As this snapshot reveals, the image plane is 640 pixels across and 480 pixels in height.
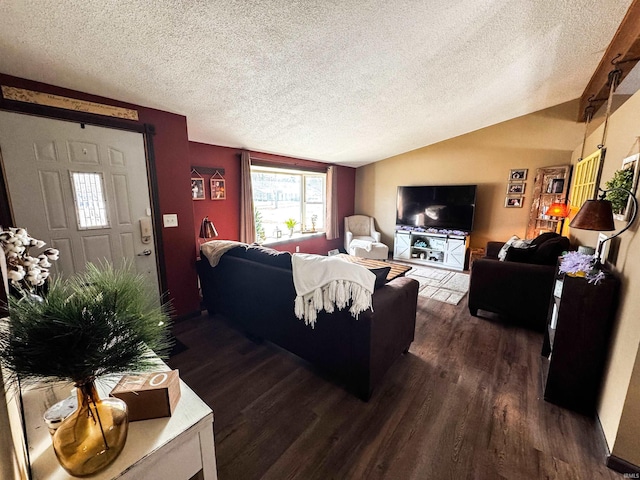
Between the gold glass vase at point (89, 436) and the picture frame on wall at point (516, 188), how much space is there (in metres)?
5.69

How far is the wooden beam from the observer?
1.89 m

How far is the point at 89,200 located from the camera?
228 cm

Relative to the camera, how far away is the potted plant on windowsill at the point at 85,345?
60 cm

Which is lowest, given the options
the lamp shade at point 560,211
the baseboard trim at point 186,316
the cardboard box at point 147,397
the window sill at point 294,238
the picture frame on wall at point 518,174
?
the baseboard trim at point 186,316

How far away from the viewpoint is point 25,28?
1450 millimetres

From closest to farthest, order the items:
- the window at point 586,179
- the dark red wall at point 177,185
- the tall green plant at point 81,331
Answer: the tall green plant at point 81,331, the dark red wall at point 177,185, the window at point 586,179

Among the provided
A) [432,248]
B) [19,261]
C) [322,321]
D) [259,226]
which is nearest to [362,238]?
[432,248]

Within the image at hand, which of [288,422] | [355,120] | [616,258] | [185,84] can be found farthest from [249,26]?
[616,258]

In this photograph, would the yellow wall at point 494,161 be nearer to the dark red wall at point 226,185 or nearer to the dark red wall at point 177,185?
the dark red wall at point 226,185

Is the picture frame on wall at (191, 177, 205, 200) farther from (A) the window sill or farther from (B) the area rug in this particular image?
(B) the area rug

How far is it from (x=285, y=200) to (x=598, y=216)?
4.27m

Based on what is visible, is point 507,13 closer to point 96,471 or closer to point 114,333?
point 114,333

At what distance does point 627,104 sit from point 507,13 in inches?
47.7

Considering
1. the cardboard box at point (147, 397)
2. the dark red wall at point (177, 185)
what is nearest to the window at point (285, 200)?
the dark red wall at point (177, 185)
